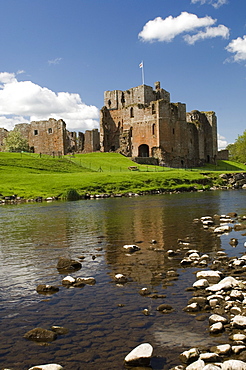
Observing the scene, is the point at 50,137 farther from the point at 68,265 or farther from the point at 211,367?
the point at 211,367

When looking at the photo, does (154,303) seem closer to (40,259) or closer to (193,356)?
(193,356)

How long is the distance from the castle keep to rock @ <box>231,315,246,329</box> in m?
75.4

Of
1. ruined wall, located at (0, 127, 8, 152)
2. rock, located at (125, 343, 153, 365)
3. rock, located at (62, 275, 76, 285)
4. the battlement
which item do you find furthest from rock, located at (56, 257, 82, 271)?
ruined wall, located at (0, 127, 8, 152)

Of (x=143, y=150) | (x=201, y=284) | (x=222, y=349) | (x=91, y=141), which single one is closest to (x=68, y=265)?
(x=201, y=284)

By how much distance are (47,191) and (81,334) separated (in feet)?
A: 130

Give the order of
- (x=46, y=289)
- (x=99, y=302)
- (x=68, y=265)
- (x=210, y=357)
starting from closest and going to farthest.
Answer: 1. (x=210, y=357)
2. (x=99, y=302)
3. (x=46, y=289)
4. (x=68, y=265)

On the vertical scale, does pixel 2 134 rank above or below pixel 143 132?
above

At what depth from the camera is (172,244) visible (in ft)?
45.5

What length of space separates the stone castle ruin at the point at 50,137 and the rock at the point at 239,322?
84.9 m

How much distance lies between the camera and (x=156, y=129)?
85.5 metres

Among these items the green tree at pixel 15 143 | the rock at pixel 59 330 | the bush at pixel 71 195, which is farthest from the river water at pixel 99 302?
the green tree at pixel 15 143

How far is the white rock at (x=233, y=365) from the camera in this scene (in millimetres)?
4926

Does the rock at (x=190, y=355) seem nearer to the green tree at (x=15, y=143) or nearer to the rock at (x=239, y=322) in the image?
the rock at (x=239, y=322)

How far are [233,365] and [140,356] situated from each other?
1.36 m
